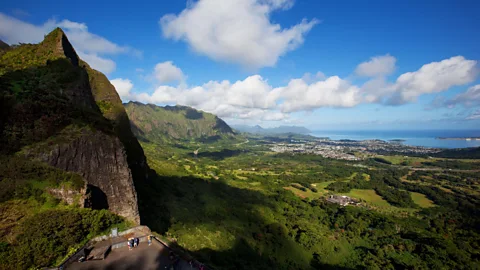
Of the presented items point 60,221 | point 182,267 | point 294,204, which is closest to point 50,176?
point 60,221

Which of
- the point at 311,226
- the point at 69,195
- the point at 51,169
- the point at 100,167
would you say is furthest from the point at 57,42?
the point at 311,226

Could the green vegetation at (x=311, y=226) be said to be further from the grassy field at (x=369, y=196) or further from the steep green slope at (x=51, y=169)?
the steep green slope at (x=51, y=169)

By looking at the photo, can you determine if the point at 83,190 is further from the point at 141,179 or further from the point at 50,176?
the point at 141,179

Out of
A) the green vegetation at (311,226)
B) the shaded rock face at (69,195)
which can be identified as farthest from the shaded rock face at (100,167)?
the green vegetation at (311,226)

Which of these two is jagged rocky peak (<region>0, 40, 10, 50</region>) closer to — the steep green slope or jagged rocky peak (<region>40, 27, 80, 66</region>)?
jagged rocky peak (<region>40, 27, 80, 66</region>)

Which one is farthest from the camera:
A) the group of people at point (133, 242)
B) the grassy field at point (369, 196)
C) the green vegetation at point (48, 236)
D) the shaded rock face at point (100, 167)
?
the grassy field at point (369, 196)

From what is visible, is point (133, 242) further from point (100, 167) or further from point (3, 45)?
point (3, 45)

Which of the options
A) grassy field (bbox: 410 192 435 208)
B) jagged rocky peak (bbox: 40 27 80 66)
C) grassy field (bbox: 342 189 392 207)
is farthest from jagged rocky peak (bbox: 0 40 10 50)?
grassy field (bbox: 410 192 435 208)
